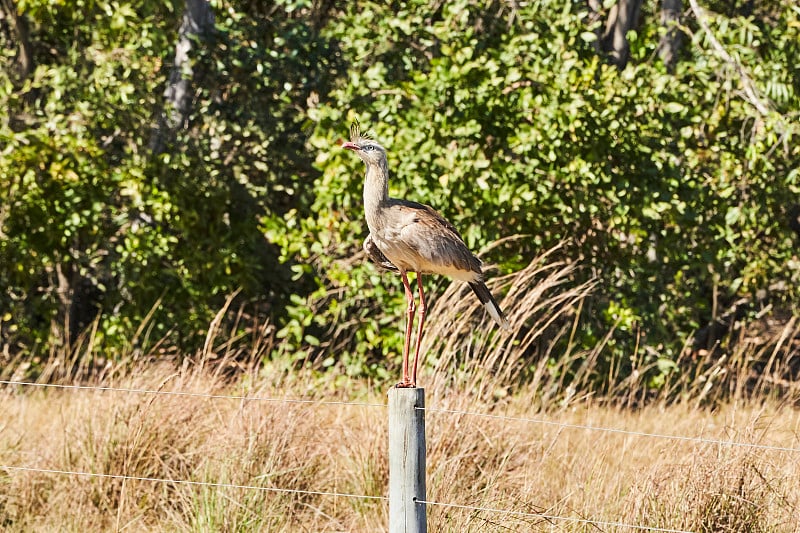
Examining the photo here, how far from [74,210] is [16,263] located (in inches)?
26.8

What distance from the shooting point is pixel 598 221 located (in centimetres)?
812

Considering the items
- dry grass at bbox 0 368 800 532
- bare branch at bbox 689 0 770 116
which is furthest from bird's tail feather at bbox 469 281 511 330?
bare branch at bbox 689 0 770 116

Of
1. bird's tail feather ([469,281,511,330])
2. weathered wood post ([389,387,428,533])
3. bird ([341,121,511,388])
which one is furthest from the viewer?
bird's tail feather ([469,281,511,330])

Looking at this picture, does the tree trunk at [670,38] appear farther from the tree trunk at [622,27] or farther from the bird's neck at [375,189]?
the bird's neck at [375,189]

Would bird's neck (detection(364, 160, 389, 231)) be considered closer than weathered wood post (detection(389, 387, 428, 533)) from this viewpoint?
No

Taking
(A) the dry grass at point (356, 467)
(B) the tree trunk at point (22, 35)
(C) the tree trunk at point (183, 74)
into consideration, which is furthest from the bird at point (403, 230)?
(B) the tree trunk at point (22, 35)

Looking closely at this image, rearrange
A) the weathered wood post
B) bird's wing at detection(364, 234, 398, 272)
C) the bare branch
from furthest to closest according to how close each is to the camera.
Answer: the bare branch
bird's wing at detection(364, 234, 398, 272)
the weathered wood post

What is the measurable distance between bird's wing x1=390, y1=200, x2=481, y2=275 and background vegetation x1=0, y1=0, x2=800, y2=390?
2.58 m

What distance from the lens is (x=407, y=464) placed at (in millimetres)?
3570

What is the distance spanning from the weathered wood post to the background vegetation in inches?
135

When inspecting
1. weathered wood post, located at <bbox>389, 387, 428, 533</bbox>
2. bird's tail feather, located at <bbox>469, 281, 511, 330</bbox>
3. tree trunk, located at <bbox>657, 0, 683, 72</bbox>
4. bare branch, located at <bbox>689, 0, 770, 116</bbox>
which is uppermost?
tree trunk, located at <bbox>657, 0, 683, 72</bbox>

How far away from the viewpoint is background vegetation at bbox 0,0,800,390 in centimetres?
774

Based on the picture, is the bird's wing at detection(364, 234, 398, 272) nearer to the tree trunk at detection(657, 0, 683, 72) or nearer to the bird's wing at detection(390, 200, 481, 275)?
the bird's wing at detection(390, 200, 481, 275)

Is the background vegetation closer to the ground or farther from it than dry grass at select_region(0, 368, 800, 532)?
farther from it
